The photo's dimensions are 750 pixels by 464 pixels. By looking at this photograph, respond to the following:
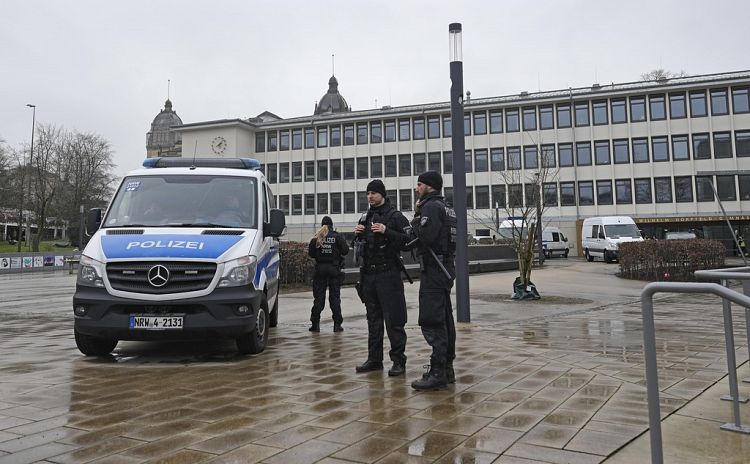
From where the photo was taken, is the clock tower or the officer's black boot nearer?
the officer's black boot

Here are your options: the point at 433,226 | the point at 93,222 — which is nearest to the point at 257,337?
the point at 93,222

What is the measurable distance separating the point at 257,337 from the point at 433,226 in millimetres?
2834

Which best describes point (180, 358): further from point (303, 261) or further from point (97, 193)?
point (97, 193)

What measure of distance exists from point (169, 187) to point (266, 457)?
15.6 ft

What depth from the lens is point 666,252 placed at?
20.1 meters

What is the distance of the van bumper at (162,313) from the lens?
5.89m

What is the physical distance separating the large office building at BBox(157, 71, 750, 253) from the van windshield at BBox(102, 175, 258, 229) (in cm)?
3366

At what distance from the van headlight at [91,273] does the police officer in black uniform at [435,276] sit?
341 cm

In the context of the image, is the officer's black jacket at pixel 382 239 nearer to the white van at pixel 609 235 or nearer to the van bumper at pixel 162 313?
the van bumper at pixel 162 313

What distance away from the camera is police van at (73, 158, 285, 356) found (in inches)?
232

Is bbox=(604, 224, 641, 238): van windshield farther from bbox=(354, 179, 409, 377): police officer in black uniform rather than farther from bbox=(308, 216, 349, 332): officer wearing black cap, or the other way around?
bbox=(354, 179, 409, 377): police officer in black uniform

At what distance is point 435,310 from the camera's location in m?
4.98

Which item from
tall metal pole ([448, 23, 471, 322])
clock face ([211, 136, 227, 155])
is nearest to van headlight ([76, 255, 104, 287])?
tall metal pole ([448, 23, 471, 322])

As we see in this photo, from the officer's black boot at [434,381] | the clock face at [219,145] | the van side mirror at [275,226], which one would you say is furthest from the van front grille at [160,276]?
the clock face at [219,145]
